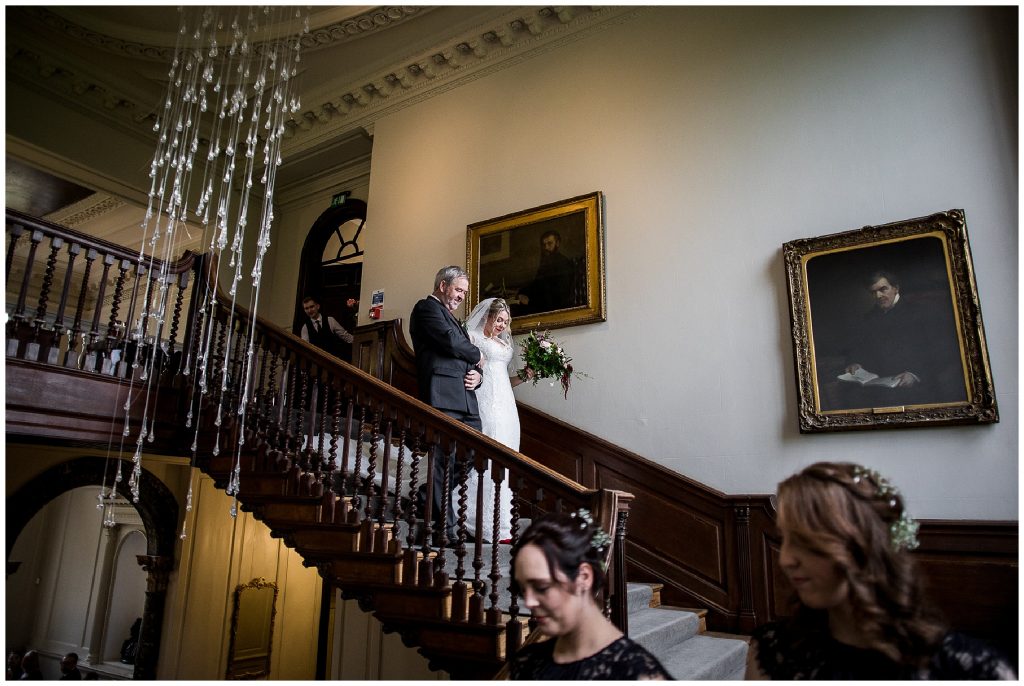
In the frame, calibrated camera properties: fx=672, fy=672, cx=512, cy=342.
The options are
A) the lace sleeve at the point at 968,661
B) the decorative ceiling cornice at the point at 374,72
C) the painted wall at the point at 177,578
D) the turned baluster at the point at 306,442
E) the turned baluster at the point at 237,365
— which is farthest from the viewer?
the painted wall at the point at 177,578

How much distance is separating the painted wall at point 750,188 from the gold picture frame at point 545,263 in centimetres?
13

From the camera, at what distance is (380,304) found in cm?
730

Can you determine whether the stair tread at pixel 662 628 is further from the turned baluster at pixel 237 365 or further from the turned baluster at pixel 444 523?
the turned baluster at pixel 237 365

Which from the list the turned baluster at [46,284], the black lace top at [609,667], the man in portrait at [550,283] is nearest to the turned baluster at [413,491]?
the black lace top at [609,667]

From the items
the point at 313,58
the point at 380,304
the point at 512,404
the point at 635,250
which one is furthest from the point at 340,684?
the point at 313,58

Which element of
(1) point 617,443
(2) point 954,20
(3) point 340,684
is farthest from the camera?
(1) point 617,443

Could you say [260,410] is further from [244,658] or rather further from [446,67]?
[244,658]

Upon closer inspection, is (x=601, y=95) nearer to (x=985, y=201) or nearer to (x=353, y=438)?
(x=985, y=201)

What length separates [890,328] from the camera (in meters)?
4.47

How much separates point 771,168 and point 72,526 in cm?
1257

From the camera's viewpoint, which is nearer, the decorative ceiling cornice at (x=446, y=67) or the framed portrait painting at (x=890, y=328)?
the framed portrait painting at (x=890, y=328)

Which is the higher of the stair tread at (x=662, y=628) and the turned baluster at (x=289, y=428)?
the turned baluster at (x=289, y=428)

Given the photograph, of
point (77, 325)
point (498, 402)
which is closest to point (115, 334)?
point (77, 325)

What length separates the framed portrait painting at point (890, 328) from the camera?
4207 millimetres
